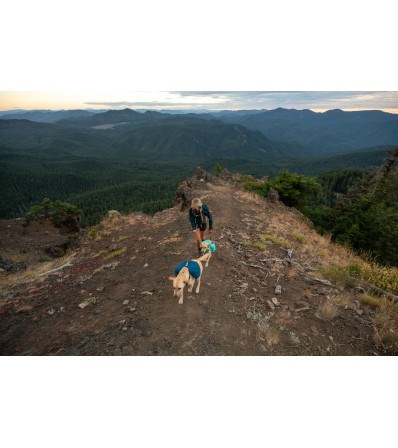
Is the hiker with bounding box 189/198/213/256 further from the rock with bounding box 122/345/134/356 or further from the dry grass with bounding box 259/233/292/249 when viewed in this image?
the dry grass with bounding box 259/233/292/249

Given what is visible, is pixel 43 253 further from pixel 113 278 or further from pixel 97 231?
pixel 113 278

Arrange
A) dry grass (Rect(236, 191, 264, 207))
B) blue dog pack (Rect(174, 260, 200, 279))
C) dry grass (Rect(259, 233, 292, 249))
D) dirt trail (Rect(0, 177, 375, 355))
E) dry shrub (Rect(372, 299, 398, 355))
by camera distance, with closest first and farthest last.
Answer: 1. dirt trail (Rect(0, 177, 375, 355))
2. dry shrub (Rect(372, 299, 398, 355))
3. blue dog pack (Rect(174, 260, 200, 279))
4. dry grass (Rect(259, 233, 292, 249))
5. dry grass (Rect(236, 191, 264, 207))

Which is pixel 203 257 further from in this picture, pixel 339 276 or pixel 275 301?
pixel 339 276

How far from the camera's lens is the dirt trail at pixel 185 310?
4.89 meters

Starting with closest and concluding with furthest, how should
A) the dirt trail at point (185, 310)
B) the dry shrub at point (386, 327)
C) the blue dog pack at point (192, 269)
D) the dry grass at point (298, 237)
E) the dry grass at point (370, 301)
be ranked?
the dirt trail at point (185, 310) → the dry shrub at point (386, 327) → the blue dog pack at point (192, 269) → the dry grass at point (370, 301) → the dry grass at point (298, 237)

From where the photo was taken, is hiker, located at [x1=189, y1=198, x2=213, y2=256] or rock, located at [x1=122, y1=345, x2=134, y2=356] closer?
rock, located at [x1=122, y1=345, x2=134, y2=356]

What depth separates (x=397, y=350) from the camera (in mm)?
4988

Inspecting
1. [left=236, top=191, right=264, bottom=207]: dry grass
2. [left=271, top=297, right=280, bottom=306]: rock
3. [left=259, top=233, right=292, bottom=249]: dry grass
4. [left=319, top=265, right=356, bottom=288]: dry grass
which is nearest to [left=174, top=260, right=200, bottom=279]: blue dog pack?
[left=271, top=297, right=280, bottom=306]: rock

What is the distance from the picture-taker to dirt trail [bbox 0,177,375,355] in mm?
4887

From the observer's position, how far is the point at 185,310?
5.49 metres

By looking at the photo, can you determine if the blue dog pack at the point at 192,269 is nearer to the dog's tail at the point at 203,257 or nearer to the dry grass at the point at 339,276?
the dog's tail at the point at 203,257

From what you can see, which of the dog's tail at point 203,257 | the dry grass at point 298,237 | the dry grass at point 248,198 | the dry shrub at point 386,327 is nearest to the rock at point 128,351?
the dog's tail at point 203,257

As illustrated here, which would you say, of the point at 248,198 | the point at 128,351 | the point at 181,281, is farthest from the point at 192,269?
the point at 248,198
